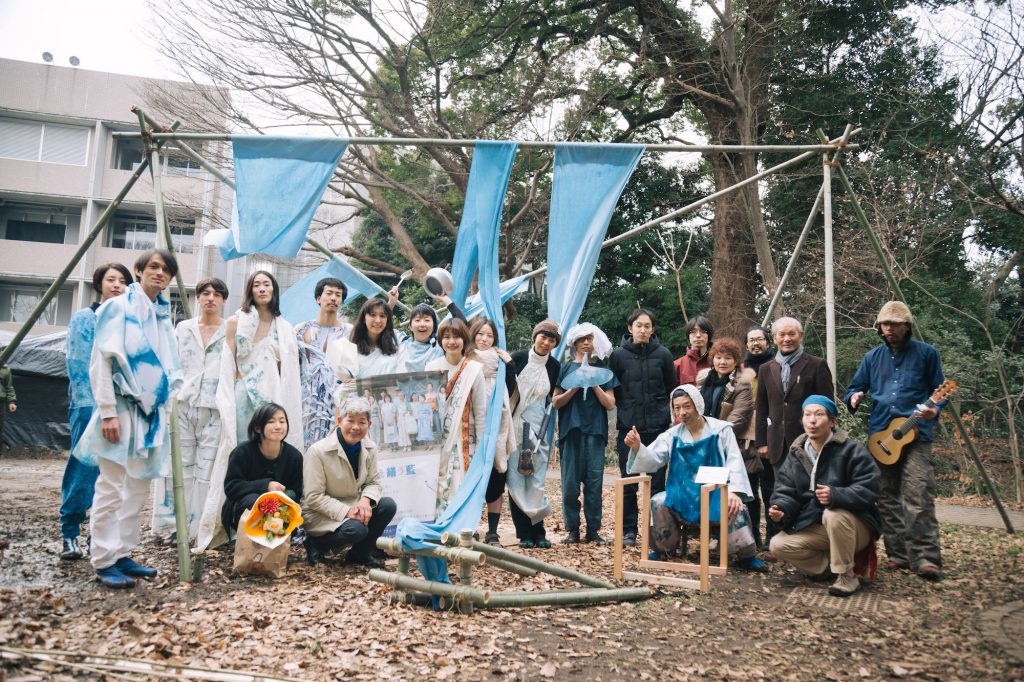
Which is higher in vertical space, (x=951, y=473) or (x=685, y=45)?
(x=685, y=45)

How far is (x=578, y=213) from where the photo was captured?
17.1ft

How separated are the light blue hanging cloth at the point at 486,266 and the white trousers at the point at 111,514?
171 cm

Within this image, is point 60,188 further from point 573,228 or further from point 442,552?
point 442,552

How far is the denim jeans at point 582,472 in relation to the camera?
548cm

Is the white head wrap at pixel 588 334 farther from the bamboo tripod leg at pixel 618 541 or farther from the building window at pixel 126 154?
the building window at pixel 126 154

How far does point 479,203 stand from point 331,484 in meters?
2.11

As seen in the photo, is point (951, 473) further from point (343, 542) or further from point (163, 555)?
point (163, 555)

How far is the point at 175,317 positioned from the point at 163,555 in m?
15.1

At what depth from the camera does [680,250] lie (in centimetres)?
1505

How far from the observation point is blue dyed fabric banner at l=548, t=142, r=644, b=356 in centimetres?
506

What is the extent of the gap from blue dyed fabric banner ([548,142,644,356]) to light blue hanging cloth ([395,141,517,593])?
0.38 meters

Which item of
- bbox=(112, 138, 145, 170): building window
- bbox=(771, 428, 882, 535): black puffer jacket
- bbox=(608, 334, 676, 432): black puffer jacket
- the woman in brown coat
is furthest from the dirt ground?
bbox=(112, 138, 145, 170): building window

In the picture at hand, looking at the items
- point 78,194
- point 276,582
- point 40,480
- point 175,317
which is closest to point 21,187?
point 78,194

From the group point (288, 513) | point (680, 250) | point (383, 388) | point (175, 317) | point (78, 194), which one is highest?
point (78, 194)
